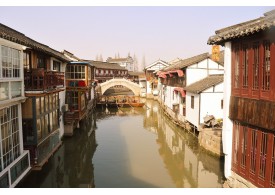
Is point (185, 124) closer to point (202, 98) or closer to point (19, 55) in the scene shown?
point (202, 98)

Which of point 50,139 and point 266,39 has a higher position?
point 266,39

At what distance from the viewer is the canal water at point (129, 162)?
44.9 feet

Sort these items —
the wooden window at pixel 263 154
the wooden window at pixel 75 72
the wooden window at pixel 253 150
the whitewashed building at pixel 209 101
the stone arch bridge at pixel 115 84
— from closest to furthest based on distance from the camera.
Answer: the wooden window at pixel 263 154 < the wooden window at pixel 253 150 < the whitewashed building at pixel 209 101 < the wooden window at pixel 75 72 < the stone arch bridge at pixel 115 84

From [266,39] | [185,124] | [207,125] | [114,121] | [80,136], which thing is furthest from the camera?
[114,121]

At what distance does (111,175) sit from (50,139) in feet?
13.7

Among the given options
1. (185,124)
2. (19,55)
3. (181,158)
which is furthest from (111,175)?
(185,124)

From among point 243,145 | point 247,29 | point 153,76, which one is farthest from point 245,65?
point 153,76

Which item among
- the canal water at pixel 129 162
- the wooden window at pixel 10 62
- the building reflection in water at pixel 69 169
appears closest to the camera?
the wooden window at pixel 10 62

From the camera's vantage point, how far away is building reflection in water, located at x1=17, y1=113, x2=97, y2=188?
43.7 ft

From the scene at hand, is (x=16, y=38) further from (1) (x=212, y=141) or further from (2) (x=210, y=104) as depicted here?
(2) (x=210, y=104)

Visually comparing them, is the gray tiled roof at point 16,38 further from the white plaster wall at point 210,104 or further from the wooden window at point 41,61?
the white plaster wall at point 210,104

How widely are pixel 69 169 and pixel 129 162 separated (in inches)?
151

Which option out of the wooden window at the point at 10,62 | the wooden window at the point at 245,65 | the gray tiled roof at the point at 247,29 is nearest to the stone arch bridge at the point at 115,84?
the wooden window at the point at 10,62

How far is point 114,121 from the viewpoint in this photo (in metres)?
31.0
